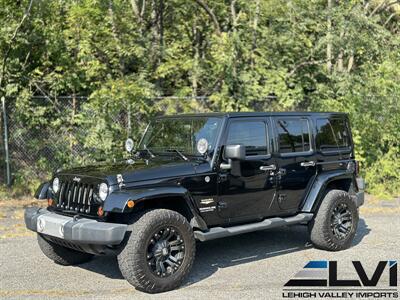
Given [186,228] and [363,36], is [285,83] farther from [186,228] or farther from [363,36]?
[186,228]

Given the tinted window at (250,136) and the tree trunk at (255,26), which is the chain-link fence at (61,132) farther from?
the tinted window at (250,136)

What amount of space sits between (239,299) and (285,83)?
26.5 ft

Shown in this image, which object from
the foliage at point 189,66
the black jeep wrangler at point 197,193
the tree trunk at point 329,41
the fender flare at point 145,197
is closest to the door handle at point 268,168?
the black jeep wrangler at point 197,193

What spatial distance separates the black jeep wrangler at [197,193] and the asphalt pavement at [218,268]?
26 cm

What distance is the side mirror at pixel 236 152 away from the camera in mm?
5688

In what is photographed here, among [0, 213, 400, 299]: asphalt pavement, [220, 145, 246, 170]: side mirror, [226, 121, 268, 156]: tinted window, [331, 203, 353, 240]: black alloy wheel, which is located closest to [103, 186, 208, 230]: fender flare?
[220, 145, 246, 170]: side mirror

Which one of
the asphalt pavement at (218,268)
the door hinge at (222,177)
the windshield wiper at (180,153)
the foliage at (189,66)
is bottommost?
the asphalt pavement at (218,268)

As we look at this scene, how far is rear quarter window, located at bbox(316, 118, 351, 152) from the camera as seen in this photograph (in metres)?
7.23

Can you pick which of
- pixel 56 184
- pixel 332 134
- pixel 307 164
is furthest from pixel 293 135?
pixel 56 184

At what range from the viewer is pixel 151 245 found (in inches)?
208

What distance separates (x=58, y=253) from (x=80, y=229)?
1321mm

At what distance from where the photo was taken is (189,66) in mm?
11820

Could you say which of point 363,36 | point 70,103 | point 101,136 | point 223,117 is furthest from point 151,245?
point 363,36

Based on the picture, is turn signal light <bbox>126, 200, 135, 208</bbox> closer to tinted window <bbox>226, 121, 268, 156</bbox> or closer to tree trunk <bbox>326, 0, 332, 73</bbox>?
tinted window <bbox>226, 121, 268, 156</bbox>
